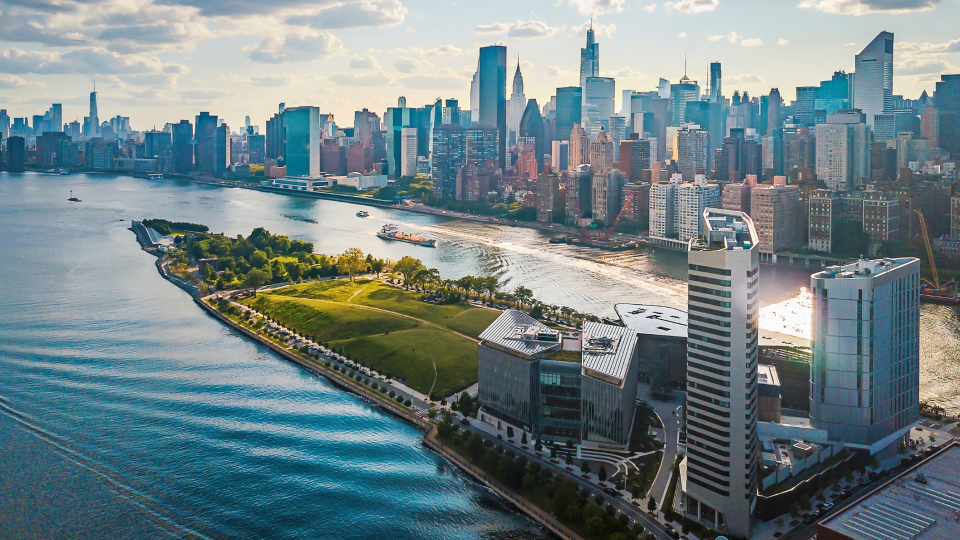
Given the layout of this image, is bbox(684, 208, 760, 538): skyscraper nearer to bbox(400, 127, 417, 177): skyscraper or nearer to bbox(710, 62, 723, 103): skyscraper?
bbox(400, 127, 417, 177): skyscraper

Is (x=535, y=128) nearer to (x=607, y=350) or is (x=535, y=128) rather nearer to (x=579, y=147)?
(x=579, y=147)

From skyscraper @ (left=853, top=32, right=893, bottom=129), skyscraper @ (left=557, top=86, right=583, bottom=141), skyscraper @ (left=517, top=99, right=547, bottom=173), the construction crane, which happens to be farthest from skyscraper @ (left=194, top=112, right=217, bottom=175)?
the construction crane

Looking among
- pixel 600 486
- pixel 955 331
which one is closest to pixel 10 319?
pixel 600 486

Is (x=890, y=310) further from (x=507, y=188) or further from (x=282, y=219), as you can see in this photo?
(x=507, y=188)

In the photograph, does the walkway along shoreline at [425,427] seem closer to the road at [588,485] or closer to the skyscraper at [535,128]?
the road at [588,485]

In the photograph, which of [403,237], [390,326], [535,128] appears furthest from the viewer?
[535,128]

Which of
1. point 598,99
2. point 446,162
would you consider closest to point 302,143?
point 446,162

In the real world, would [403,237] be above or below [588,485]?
above
